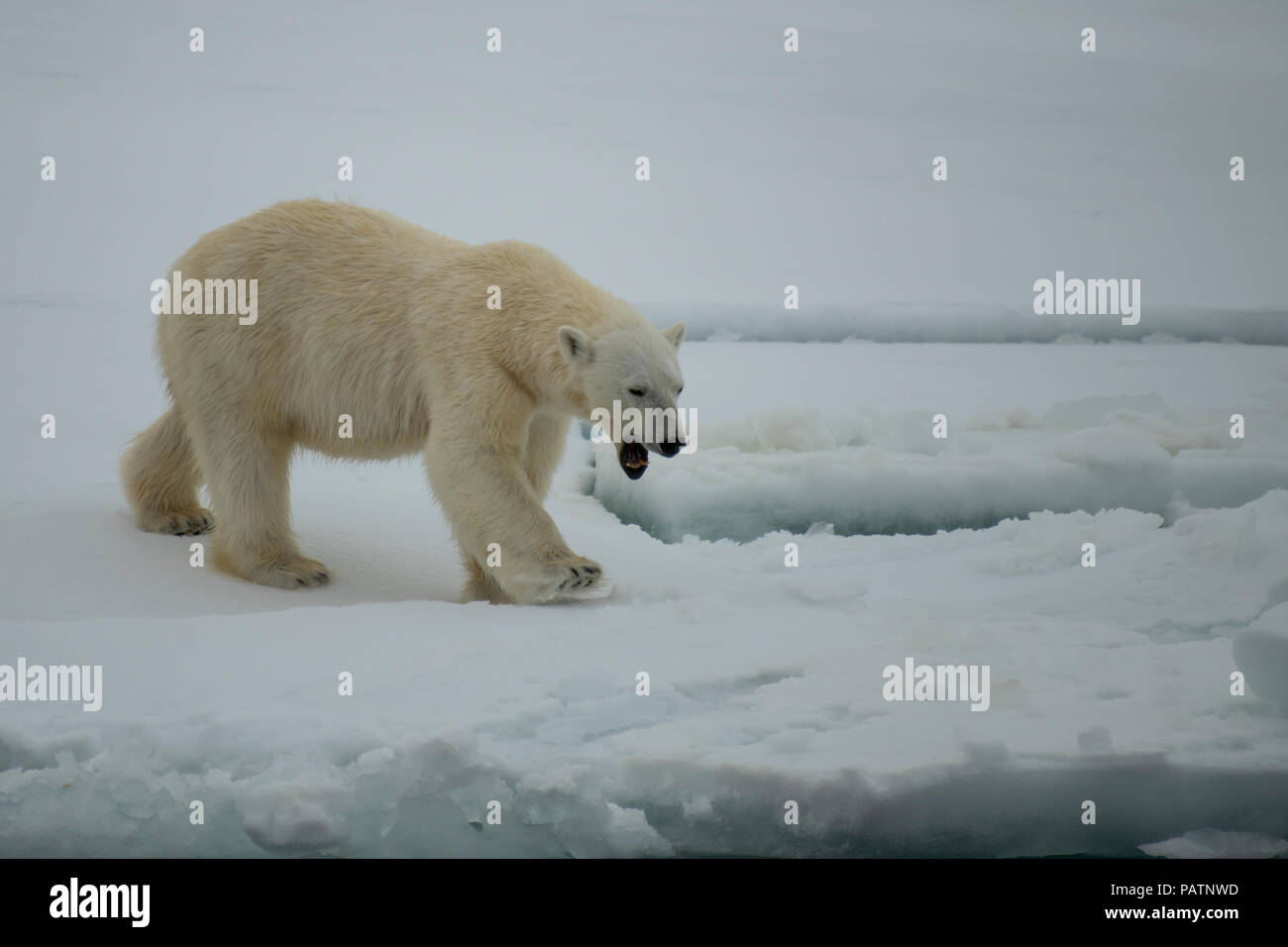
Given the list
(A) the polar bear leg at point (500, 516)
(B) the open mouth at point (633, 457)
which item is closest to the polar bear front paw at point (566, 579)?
(A) the polar bear leg at point (500, 516)

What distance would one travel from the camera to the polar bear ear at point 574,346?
4.04 meters

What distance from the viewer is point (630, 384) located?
403 cm

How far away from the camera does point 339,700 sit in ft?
10.3

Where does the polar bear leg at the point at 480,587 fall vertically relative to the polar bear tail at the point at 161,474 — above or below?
below

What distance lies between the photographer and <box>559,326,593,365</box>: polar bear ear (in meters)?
4.04

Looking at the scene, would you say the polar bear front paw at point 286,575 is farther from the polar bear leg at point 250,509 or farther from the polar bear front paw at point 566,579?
the polar bear front paw at point 566,579

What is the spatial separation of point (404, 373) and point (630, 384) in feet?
3.13

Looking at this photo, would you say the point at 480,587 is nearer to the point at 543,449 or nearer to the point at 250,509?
the point at 543,449

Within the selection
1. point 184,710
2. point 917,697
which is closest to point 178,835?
point 184,710

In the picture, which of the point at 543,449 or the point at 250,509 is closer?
the point at 250,509

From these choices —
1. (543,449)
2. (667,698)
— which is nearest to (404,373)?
(543,449)

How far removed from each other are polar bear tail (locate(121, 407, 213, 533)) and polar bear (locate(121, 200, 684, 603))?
6cm

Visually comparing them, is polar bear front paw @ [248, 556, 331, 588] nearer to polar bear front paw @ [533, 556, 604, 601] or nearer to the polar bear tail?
the polar bear tail

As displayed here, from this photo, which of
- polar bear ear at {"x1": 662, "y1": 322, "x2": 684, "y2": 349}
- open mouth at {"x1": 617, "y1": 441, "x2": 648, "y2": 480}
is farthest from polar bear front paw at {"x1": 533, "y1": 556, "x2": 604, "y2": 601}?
polar bear ear at {"x1": 662, "y1": 322, "x2": 684, "y2": 349}
